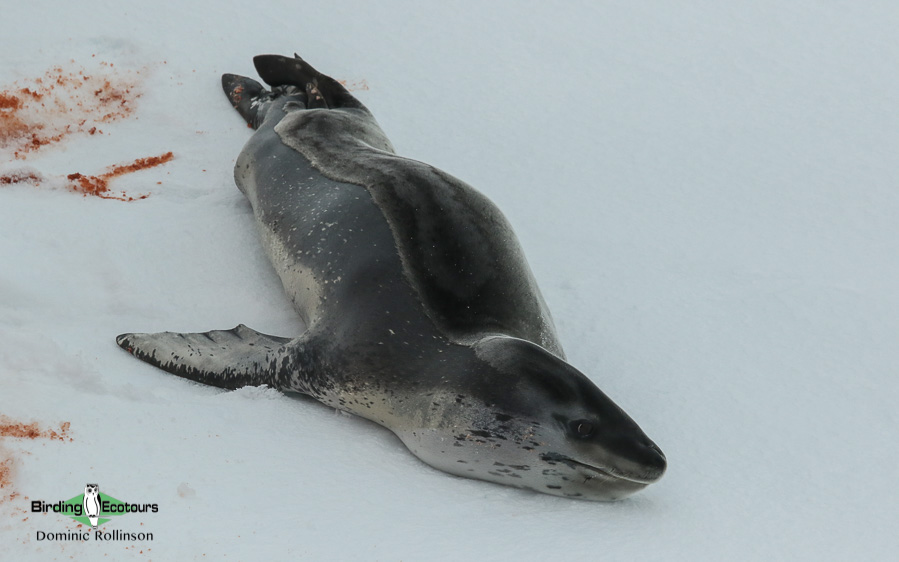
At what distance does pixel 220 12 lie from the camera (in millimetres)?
5941

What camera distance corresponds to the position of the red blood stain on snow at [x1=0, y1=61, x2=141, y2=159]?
4.74 m

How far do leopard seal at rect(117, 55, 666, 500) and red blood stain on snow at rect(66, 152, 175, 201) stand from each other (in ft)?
2.52

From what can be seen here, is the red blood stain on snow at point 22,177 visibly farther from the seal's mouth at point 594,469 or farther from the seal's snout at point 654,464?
the seal's snout at point 654,464

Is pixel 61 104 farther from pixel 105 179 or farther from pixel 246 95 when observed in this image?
pixel 246 95

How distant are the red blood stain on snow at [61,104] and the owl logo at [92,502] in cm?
257

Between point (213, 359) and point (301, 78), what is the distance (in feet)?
7.41

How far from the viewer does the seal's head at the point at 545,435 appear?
2.90 metres

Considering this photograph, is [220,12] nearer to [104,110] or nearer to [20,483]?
[104,110]

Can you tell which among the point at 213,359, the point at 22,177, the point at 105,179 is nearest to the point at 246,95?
the point at 105,179

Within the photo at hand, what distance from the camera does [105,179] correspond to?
179 inches

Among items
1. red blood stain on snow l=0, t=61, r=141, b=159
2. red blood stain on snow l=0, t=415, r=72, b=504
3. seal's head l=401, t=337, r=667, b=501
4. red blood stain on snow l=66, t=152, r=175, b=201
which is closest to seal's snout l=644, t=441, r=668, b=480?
seal's head l=401, t=337, r=667, b=501

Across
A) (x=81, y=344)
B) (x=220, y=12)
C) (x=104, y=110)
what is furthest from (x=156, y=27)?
(x=81, y=344)

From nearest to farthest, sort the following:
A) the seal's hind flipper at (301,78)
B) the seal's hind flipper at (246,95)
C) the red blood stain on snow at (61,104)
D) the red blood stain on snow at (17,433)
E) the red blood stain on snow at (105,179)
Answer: the red blood stain on snow at (17,433), the red blood stain on snow at (105,179), the red blood stain on snow at (61,104), the seal's hind flipper at (301,78), the seal's hind flipper at (246,95)

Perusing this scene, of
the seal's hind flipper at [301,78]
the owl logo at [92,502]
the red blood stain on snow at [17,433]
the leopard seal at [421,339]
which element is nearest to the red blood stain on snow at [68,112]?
the seal's hind flipper at [301,78]
